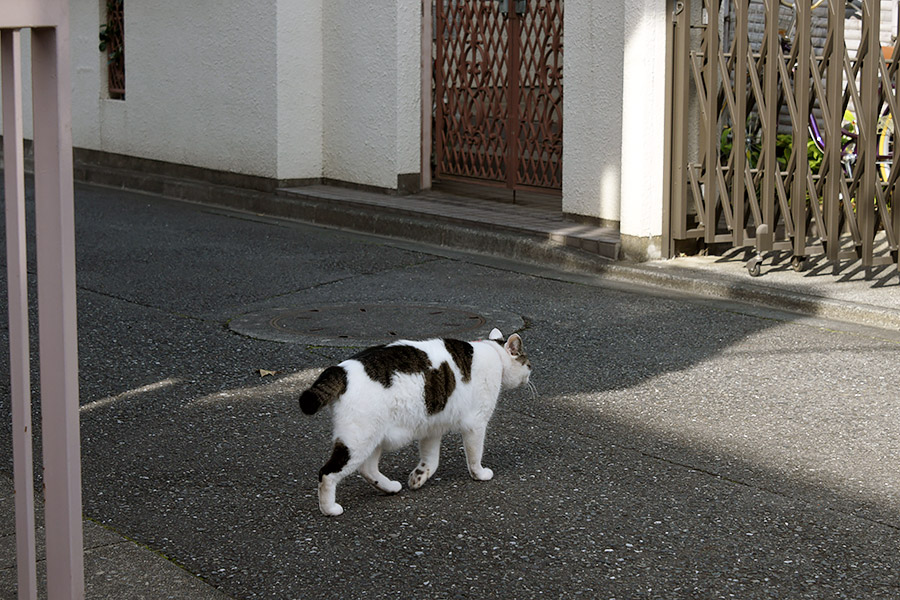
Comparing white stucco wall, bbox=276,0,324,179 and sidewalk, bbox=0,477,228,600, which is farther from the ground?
white stucco wall, bbox=276,0,324,179

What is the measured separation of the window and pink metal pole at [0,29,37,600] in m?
14.1

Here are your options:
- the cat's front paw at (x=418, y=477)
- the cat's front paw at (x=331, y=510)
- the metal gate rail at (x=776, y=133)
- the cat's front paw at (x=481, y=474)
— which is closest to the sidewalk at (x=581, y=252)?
the metal gate rail at (x=776, y=133)

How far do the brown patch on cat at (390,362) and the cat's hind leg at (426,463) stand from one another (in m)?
0.38

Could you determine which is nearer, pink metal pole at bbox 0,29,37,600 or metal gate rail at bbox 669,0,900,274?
pink metal pole at bbox 0,29,37,600

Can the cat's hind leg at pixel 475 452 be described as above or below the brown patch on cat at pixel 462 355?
below

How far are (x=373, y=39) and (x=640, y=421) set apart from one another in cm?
800

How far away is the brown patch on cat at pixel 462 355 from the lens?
4832mm

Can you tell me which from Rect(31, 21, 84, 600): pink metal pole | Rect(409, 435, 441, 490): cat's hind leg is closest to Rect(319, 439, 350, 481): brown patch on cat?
Rect(409, 435, 441, 490): cat's hind leg

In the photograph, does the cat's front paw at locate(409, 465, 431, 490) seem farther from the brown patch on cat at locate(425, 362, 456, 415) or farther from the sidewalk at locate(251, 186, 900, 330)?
the sidewalk at locate(251, 186, 900, 330)

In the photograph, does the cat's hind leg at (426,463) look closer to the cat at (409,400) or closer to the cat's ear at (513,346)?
the cat at (409,400)

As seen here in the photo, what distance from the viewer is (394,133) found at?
12.9m

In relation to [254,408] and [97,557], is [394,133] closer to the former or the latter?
[254,408]

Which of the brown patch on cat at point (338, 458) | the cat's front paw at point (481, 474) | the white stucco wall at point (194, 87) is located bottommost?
the cat's front paw at point (481, 474)

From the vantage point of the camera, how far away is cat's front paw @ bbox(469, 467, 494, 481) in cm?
501
